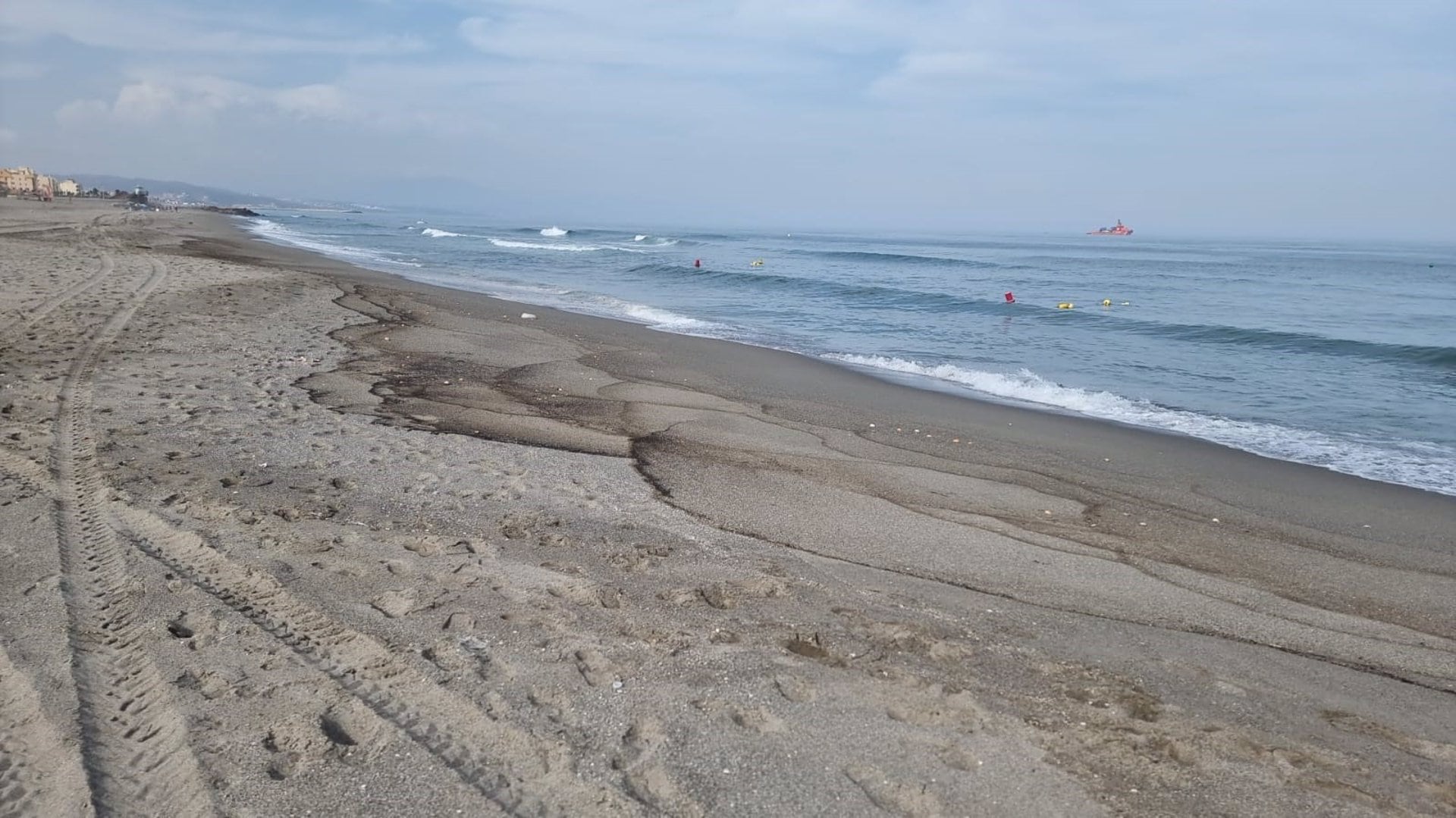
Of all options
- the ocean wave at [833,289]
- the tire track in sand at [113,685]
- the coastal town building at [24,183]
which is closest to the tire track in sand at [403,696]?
the tire track in sand at [113,685]

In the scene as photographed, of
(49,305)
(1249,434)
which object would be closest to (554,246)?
(49,305)

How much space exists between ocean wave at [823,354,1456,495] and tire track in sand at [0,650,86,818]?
942 cm

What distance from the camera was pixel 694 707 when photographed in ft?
10.1

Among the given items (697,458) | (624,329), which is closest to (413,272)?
(624,329)

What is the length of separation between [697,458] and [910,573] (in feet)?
8.10

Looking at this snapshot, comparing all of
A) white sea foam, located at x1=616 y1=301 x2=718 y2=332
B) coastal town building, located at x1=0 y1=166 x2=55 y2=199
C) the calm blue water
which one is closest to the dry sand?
the calm blue water

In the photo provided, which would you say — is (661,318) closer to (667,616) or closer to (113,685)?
(667,616)

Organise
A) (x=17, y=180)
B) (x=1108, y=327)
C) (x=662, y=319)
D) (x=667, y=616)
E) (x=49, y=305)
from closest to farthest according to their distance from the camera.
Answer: (x=667, y=616)
(x=49, y=305)
(x=662, y=319)
(x=1108, y=327)
(x=17, y=180)

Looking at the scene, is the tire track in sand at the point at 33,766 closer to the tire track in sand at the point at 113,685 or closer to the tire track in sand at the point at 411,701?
the tire track in sand at the point at 113,685

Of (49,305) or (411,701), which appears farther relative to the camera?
(49,305)

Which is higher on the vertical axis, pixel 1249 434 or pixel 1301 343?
pixel 1301 343

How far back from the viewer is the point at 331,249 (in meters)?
32.6

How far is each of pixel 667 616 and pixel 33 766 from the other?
224 centimetres

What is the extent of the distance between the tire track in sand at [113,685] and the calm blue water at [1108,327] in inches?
363
